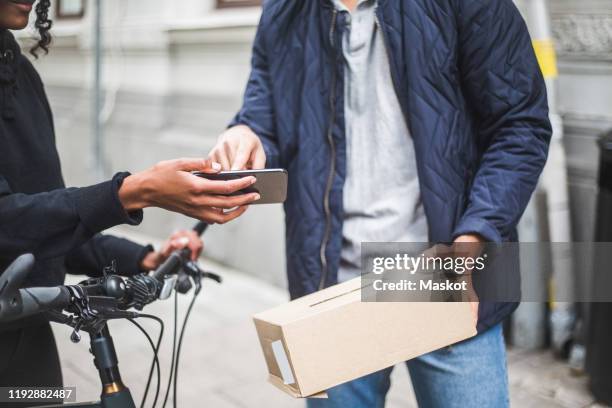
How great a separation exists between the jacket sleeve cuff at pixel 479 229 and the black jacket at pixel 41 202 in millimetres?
644

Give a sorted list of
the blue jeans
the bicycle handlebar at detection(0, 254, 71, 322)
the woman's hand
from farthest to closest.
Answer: the woman's hand
the blue jeans
the bicycle handlebar at detection(0, 254, 71, 322)

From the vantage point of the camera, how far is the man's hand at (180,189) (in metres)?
Result: 1.39

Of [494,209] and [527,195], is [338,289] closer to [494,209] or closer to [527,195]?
[494,209]


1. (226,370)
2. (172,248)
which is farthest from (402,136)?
(226,370)

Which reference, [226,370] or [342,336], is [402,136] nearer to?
[342,336]

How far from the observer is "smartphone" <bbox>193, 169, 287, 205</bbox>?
1.46 meters

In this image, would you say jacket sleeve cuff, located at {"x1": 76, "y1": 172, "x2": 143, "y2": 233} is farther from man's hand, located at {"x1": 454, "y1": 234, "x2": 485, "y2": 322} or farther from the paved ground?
the paved ground

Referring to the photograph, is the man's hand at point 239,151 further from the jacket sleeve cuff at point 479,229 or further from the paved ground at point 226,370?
the paved ground at point 226,370

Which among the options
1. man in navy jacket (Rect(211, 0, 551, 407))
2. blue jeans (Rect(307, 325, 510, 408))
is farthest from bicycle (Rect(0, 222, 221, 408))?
blue jeans (Rect(307, 325, 510, 408))

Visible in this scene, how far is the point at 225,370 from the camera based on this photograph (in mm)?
4199

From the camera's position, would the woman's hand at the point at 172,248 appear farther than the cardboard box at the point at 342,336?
Yes

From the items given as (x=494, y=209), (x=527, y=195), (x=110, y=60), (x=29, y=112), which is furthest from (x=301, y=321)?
(x=110, y=60)

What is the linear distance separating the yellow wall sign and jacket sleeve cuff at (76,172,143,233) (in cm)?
305

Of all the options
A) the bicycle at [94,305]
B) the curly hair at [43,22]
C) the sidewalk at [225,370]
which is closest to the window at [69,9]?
the sidewalk at [225,370]
